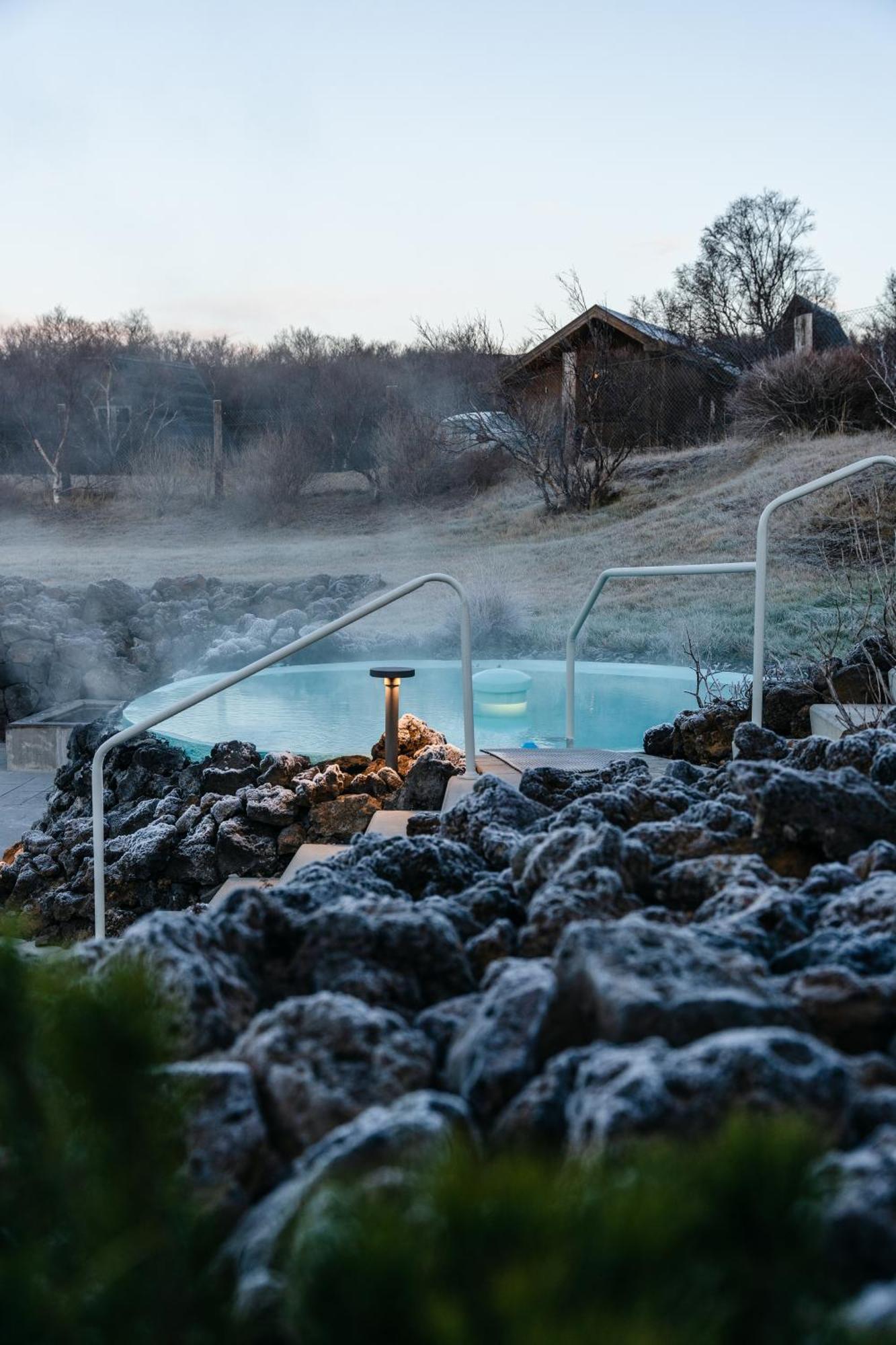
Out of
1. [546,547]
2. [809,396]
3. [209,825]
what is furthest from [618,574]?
[809,396]

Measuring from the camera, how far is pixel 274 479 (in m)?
16.4

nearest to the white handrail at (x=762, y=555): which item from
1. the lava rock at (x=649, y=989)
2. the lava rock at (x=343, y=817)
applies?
the lava rock at (x=343, y=817)

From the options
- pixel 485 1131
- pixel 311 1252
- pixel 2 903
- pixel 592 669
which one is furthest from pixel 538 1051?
pixel 592 669

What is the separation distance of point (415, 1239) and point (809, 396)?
1450 centimetres

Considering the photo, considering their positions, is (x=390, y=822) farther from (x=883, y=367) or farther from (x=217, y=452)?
(x=217, y=452)

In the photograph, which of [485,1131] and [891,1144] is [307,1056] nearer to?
[485,1131]

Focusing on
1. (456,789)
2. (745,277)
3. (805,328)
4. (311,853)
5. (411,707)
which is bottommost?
(411,707)

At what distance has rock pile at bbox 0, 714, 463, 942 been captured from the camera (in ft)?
12.8

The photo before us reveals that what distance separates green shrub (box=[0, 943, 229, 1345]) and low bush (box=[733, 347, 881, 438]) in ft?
44.2

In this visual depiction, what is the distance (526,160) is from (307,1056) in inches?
578

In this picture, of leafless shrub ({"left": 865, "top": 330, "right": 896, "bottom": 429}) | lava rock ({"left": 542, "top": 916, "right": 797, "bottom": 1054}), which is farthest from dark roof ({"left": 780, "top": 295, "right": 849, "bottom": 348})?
lava rock ({"left": 542, "top": 916, "right": 797, "bottom": 1054})

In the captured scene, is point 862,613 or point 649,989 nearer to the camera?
point 649,989

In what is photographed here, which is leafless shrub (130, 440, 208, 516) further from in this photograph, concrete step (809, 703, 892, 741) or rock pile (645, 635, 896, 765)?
concrete step (809, 703, 892, 741)

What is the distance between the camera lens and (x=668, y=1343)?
0.42 meters
